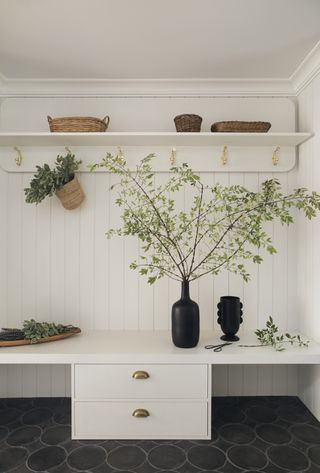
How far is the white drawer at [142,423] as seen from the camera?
1.97 m

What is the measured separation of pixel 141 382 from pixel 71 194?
1254mm

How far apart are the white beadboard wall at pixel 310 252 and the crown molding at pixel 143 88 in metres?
0.28

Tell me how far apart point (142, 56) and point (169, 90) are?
15.7 inches

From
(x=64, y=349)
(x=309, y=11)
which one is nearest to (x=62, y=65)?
(x=309, y=11)

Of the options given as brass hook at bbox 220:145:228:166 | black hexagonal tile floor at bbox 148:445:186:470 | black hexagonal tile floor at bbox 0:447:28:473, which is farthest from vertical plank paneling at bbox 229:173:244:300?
black hexagonal tile floor at bbox 0:447:28:473

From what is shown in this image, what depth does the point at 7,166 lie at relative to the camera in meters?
2.50

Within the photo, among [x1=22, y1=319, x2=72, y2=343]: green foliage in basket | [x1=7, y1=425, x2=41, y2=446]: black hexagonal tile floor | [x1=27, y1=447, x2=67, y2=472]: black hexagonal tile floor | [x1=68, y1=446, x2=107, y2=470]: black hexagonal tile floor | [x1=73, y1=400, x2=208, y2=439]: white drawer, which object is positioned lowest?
[x1=7, y1=425, x2=41, y2=446]: black hexagonal tile floor

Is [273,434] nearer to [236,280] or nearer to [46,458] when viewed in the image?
[236,280]

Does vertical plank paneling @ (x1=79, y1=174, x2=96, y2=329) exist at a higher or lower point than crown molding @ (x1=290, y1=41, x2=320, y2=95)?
lower

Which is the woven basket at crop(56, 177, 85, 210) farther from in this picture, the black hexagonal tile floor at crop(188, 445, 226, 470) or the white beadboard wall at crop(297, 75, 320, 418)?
the black hexagonal tile floor at crop(188, 445, 226, 470)

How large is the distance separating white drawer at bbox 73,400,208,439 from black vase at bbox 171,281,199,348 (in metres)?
0.32

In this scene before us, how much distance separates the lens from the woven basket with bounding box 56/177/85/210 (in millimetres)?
2332

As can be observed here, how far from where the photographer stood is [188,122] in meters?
2.26

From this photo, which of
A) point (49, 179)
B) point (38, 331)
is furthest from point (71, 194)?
point (38, 331)
